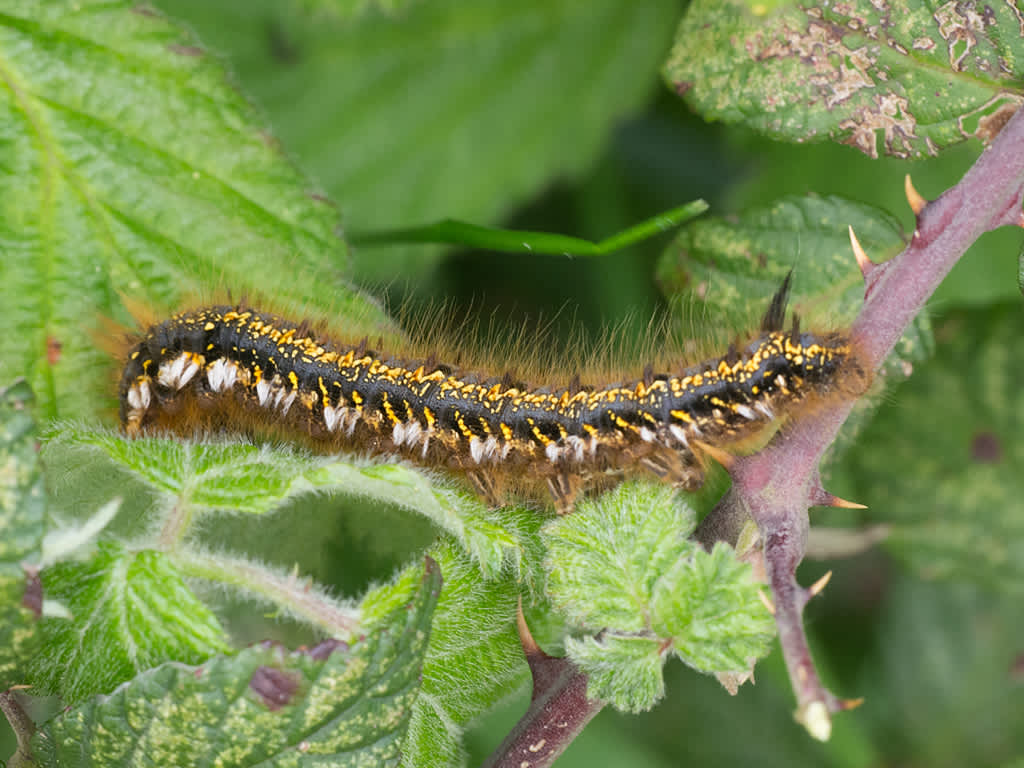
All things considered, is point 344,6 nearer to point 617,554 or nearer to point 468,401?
point 468,401

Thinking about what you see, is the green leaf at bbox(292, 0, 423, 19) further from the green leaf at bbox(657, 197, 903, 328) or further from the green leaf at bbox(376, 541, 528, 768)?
the green leaf at bbox(376, 541, 528, 768)

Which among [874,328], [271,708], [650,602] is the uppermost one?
[874,328]

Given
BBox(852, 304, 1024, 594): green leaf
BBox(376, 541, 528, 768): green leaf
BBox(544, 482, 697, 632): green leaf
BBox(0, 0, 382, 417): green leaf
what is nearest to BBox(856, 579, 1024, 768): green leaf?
BBox(852, 304, 1024, 594): green leaf

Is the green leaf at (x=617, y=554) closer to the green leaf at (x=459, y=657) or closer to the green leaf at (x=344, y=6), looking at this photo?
the green leaf at (x=459, y=657)

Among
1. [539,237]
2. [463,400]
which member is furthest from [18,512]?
A: [539,237]

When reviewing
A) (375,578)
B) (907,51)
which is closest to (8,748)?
(375,578)
